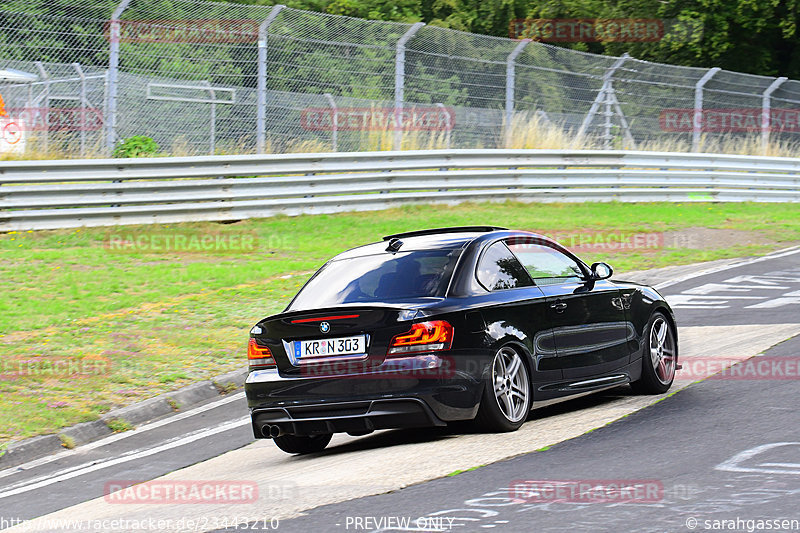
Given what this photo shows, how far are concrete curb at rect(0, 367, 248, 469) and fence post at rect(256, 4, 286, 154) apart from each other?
9.57 metres

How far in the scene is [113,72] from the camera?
17.3 m

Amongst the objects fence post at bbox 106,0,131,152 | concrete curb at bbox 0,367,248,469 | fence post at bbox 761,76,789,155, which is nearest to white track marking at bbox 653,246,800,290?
concrete curb at bbox 0,367,248,469

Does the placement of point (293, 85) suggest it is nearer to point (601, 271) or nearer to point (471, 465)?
point (601, 271)

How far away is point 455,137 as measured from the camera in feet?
74.7

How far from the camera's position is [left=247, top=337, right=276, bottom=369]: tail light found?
24.7 ft

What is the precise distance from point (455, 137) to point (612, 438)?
1611cm

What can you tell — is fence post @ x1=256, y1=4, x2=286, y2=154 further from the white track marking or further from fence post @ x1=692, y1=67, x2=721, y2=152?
fence post @ x1=692, y1=67, x2=721, y2=152

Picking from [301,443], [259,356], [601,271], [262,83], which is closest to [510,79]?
[262,83]

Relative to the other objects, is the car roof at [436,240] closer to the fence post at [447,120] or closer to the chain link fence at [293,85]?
the chain link fence at [293,85]

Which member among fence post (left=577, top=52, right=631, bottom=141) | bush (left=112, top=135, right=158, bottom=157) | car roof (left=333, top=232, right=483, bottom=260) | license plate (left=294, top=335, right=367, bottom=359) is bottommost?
license plate (left=294, top=335, right=367, bottom=359)

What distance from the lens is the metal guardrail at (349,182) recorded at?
16828 millimetres

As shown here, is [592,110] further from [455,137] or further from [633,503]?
[633,503]

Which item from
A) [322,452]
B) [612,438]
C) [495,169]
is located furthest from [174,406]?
[495,169]

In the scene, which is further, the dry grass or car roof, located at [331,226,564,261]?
the dry grass
